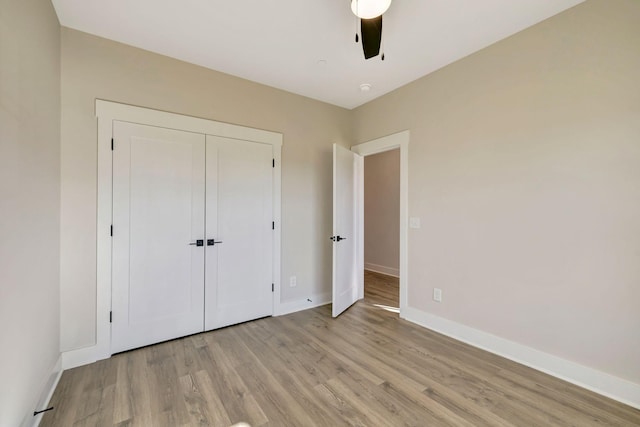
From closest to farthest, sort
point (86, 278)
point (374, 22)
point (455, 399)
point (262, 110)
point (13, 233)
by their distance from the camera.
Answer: point (13, 233) < point (374, 22) < point (455, 399) < point (86, 278) < point (262, 110)

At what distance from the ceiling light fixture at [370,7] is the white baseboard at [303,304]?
2.94 meters

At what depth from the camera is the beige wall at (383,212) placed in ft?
17.5

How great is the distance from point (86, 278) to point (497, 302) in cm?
354

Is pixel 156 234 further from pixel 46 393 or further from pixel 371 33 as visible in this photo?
pixel 371 33

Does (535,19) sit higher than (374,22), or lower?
higher

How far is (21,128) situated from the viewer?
4.66 feet

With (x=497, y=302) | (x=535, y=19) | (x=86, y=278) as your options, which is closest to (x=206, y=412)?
(x=86, y=278)

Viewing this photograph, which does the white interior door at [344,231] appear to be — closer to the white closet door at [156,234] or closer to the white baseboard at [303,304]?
the white baseboard at [303,304]

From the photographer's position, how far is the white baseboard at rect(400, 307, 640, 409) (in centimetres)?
179

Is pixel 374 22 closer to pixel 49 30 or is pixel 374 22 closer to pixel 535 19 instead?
pixel 535 19

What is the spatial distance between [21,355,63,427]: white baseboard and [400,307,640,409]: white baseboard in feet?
10.2

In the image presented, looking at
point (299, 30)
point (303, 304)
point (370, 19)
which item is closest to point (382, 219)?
point (303, 304)

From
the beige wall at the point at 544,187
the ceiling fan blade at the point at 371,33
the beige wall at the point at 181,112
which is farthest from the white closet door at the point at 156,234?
the beige wall at the point at 544,187

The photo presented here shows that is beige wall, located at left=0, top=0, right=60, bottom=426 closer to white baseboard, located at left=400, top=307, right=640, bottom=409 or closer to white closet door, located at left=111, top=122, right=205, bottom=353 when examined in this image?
white closet door, located at left=111, top=122, right=205, bottom=353
